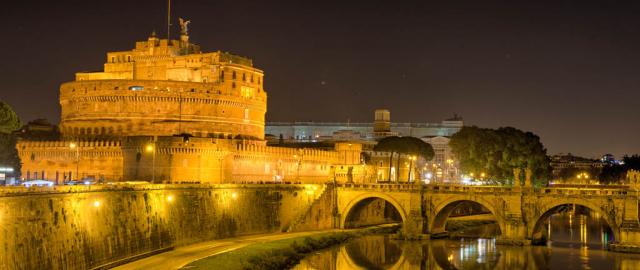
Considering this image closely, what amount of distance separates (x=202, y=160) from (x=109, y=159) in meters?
8.52

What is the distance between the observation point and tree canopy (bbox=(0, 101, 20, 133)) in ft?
205

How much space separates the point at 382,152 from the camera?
363 feet

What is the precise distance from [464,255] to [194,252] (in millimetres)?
20791

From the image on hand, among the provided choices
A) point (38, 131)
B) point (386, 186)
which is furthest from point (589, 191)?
point (38, 131)

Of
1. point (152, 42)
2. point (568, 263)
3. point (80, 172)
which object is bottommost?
point (568, 263)

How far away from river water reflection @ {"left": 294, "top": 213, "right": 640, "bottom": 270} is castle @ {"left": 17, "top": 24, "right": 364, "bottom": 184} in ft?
52.8

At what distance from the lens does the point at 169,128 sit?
80312 mm

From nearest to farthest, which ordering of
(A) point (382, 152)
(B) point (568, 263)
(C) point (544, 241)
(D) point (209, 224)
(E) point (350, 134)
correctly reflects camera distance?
1. (B) point (568, 263)
2. (D) point (209, 224)
3. (C) point (544, 241)
4. (A) point (382, 152)
5. (E) point (350, 134)

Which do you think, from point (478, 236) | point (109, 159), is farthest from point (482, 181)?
point (109, 159)

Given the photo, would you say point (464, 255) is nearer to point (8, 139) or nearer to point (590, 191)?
point (590, 191)

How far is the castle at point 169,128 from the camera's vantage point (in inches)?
2785

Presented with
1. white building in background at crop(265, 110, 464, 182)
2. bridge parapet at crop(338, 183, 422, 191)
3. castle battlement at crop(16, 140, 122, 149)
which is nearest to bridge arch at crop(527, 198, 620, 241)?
bridge parapet at crop(338, 183, 422, 191)

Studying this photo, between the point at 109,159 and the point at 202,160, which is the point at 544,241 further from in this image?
the point at 109,159

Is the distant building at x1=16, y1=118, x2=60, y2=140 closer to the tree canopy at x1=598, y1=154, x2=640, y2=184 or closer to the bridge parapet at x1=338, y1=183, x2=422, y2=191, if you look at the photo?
the bridge parapet at x1=338, y1=183, x2=422, y2=191
